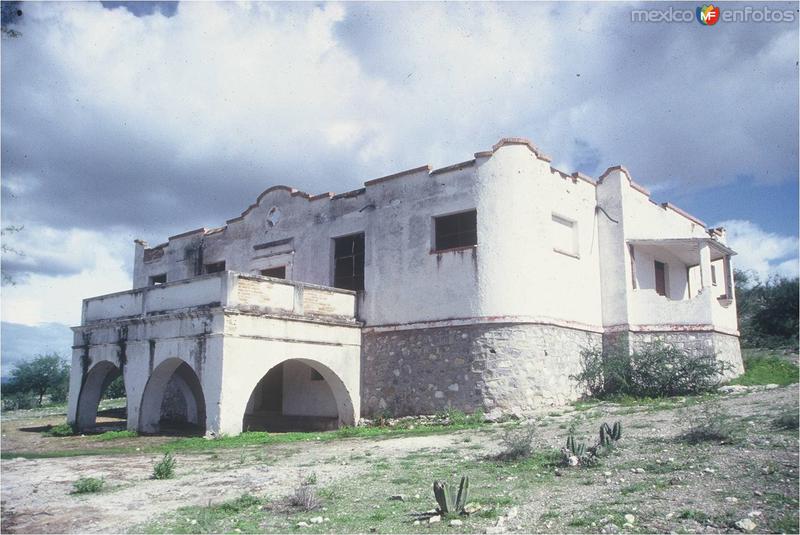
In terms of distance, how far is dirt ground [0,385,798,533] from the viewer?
6.90 metres

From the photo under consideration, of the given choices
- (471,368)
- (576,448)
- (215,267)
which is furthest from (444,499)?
(215,267)

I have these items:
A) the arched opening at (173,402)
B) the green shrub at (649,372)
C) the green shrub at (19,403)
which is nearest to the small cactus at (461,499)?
the arched opening at (173,402)

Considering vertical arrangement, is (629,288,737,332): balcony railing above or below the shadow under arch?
above

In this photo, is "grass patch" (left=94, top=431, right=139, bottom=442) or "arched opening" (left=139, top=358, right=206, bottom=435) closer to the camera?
"grass patch" (left=94, top=431, right=139, bottom=442)

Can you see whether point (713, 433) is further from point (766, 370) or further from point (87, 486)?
point (766, 370)

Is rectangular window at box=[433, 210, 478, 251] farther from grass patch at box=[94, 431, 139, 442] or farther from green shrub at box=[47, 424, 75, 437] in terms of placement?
green shrub at box=[47, 424, 75, 437]

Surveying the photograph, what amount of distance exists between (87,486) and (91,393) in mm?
12462

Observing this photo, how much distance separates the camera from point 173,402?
972 inches

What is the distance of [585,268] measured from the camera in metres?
A: 19.9

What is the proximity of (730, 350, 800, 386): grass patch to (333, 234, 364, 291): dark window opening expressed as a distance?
11.9 meters

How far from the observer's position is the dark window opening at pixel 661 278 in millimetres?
22297

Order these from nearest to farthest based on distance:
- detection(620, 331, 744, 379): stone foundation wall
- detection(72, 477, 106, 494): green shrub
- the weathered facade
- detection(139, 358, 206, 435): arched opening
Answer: detection(72, 477, 106, 494): green shrub < the weathered facade < detection(139, 358, 206, 435): arched opening < detection(620, 331, 744, 379): stone foundation wall

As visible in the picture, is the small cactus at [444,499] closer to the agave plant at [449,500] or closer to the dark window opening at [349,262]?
the agave plant at [449,500]

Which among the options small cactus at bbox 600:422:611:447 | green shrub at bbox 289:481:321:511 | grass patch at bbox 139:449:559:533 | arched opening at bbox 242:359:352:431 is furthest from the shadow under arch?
small cactus at bbox 600:422:611:447
